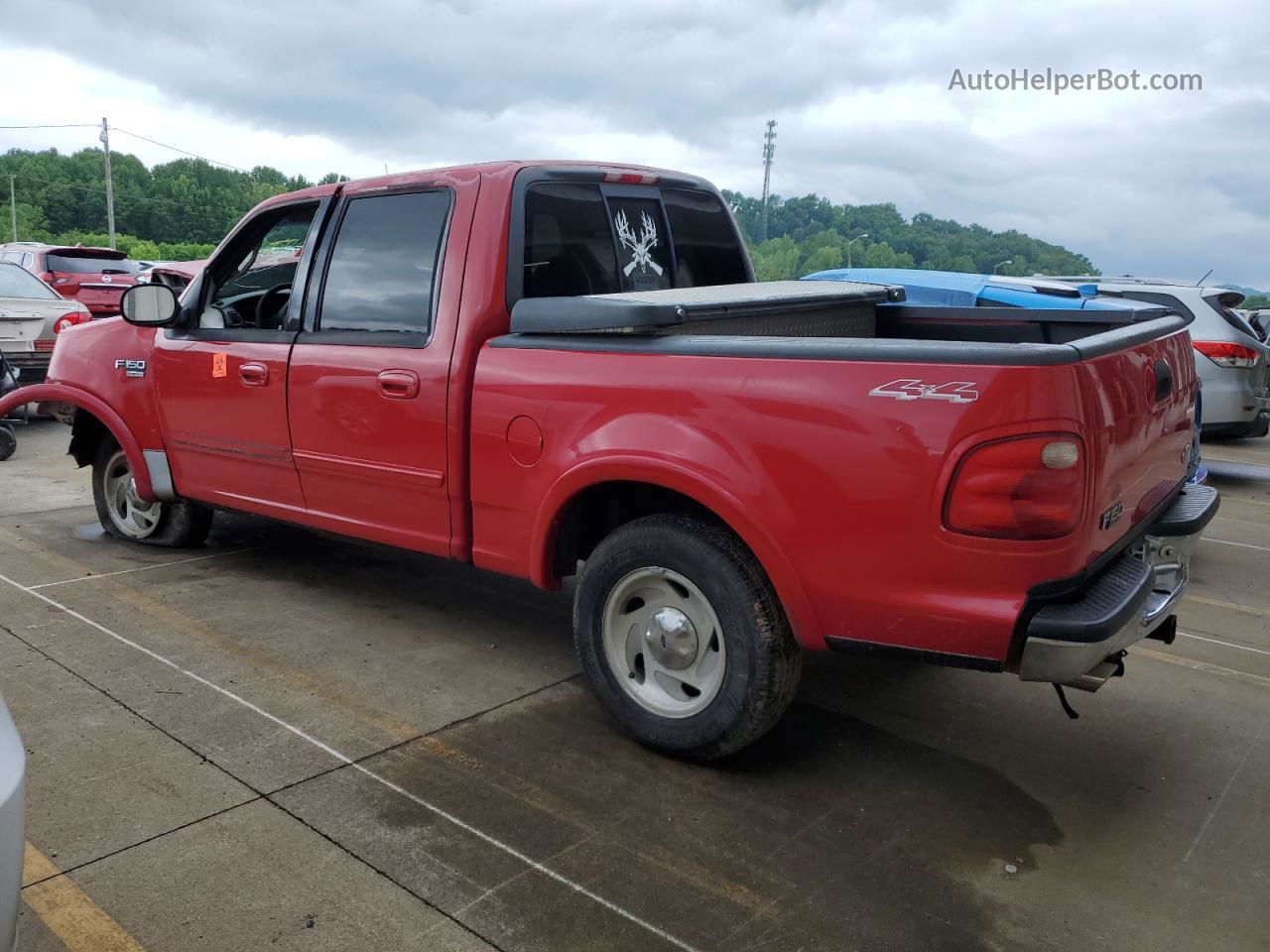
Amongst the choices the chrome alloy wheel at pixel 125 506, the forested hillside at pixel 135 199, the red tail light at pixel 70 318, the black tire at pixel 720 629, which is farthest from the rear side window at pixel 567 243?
the forested hillside at pixel 135 199

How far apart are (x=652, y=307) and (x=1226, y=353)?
8.13 meters

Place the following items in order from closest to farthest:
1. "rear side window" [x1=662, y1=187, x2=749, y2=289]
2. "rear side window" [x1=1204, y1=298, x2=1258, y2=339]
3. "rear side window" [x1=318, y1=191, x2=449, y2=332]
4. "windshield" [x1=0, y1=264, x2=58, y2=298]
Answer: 1. "rear side window" [x1=318, y1=191, x2=449, y2=332]
2. "rear side window" [x1=662, y1=187, x2=749, y2=289]
3. "rear side window" [x1=1204, y1=298, x2=1258, y2=339]
4. "windshield" [x1=0, y1=264, x2=58, y2=298]

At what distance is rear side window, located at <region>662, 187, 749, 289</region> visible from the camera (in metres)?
4.81

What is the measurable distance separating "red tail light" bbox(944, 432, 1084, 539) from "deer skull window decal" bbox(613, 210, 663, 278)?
2139mm

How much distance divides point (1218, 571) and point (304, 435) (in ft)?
17.2

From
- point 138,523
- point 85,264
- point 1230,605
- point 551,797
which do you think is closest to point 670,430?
point 551,797

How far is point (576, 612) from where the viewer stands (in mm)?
3693

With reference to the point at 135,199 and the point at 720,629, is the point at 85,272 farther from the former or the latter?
the point at 135,199

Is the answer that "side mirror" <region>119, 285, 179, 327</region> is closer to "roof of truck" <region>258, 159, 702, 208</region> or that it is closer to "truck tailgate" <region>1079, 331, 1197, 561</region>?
"roof of truck" <region>258, 159, 702, 208</region>

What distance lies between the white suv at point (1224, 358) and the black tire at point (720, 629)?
7.78 m

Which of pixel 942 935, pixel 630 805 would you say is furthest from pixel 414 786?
pixel 942 935

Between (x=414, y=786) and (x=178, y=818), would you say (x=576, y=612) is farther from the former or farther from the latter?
(x=178, y=818)

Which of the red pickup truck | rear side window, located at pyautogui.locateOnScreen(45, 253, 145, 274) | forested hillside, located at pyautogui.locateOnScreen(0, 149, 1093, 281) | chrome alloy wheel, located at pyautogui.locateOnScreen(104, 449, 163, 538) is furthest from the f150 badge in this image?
forested hillside, located at pyautogui.locateOnScreen(0, 149, 1093, 281)

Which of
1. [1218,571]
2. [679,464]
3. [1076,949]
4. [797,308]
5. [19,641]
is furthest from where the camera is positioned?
[1218,571]
